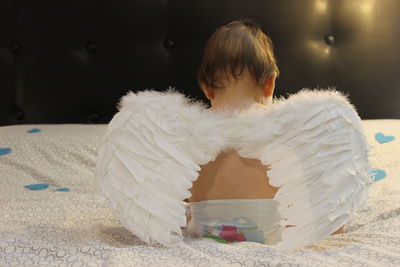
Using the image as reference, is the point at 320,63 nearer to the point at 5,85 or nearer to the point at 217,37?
the point at 217,37

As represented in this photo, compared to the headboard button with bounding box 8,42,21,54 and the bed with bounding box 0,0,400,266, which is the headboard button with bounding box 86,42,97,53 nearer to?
the bed with bounding box 0,0,400,266


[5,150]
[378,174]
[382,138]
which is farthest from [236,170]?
[5,150]

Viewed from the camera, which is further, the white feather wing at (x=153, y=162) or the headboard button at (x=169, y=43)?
the headboard button at (x=169, y=43)

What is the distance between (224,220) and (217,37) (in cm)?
42

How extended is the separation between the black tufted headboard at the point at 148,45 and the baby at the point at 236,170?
1.05 meters

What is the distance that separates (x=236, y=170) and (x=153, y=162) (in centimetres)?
19

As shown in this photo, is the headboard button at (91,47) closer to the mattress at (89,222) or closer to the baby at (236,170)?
the mattress at (89,222)

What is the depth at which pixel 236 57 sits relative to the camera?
113cm

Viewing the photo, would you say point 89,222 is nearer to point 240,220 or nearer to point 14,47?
point 240,220

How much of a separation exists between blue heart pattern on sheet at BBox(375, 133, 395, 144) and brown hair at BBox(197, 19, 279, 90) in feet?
2.81

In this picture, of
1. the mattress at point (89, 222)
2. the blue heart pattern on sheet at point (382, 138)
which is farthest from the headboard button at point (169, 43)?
the blue heart pattern on sheet at point (382, 138)

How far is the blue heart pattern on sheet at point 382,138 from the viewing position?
185cm

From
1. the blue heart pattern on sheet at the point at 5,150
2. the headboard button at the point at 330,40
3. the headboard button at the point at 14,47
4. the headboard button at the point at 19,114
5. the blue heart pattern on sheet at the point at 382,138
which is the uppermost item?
the headboard button at the point at 330,40

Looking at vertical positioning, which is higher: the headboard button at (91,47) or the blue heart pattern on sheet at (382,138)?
the headboard button at (91,47)
